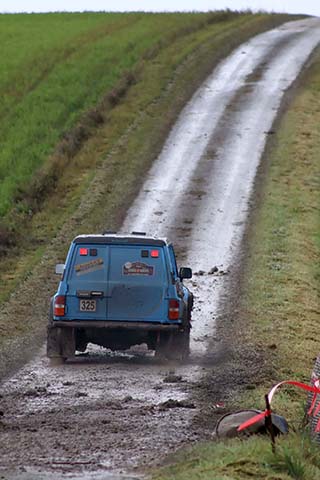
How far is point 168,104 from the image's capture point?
43.1 meters

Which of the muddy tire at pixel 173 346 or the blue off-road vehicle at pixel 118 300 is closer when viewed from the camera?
the blue off-road vehicle at pixel 118 300

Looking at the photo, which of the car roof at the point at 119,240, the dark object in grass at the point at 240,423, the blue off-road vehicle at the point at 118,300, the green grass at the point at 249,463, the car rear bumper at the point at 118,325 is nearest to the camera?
the green grass at the point at 249,463

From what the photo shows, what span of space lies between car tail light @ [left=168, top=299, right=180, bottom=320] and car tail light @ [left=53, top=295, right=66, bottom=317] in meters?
1.66

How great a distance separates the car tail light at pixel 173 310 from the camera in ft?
58.9

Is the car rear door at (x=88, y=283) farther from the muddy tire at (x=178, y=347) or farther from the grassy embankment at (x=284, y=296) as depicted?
the grassy embankment at (x=284, y=296)

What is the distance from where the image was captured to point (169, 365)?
17797 millimetres

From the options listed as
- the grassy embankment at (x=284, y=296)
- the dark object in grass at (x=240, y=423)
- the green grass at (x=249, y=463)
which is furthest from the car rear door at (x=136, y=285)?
the green grass at (x=249, y=463)

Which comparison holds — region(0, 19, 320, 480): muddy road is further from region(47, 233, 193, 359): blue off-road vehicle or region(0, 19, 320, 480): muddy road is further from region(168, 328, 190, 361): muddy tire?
region(47, 233, 193, 359): blue off-road vehicle

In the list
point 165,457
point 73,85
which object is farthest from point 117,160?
point 165,457

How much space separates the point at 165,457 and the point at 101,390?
440 cm

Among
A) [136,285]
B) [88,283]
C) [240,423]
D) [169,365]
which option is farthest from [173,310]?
[240,423]

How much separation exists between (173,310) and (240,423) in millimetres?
6568

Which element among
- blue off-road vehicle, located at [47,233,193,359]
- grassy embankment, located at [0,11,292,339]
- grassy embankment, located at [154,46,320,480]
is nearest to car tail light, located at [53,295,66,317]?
blue off-road vehicle, located at [47,233,193,359]

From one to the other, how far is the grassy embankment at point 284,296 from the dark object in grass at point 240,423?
200 millimetres
